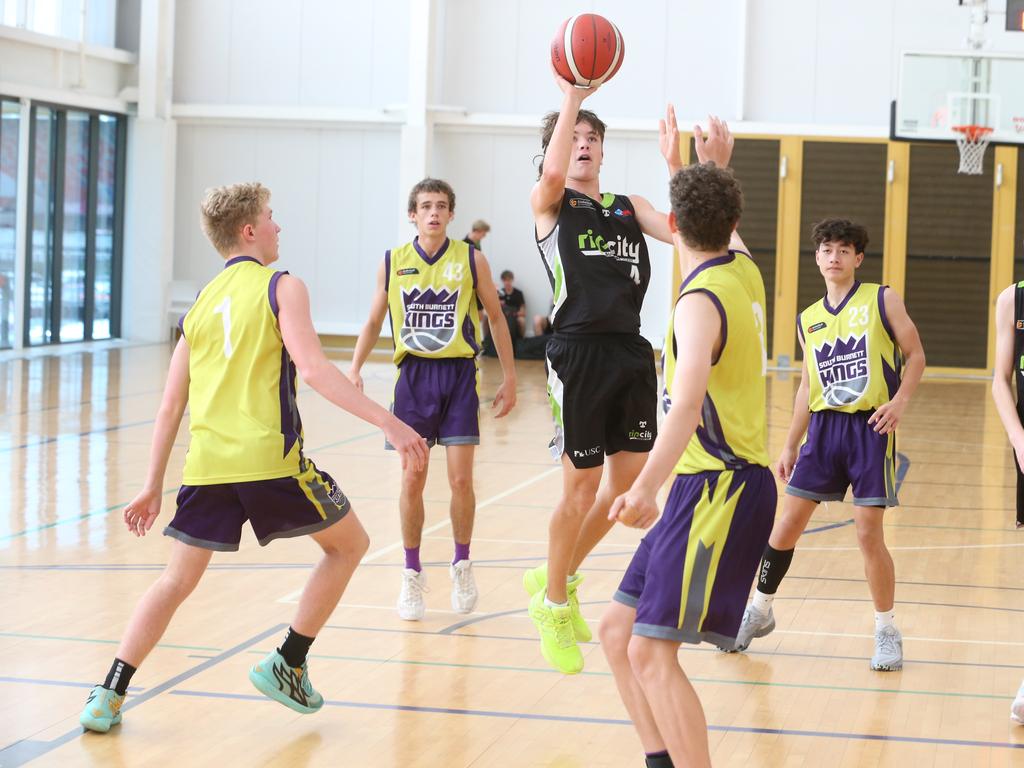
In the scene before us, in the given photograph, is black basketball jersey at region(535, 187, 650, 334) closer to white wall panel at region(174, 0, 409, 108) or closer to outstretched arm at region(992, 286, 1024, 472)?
outstretched arm at region(992, 286, 1024, 472)

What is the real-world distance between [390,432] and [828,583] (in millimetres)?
2986

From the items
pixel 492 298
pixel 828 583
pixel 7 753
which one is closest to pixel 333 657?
pixel 7 753

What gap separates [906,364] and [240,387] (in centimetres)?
226

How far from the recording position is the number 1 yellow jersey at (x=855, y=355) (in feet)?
14.5

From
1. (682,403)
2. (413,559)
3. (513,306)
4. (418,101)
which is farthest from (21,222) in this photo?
(682,403)

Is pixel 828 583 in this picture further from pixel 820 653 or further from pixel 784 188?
pixel 784 188

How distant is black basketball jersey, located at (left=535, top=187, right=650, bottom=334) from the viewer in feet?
13.6

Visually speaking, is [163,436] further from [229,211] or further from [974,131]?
[974,131]

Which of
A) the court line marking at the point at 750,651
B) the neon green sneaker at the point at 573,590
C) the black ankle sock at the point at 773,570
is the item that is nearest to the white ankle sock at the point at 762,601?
the black ankle sock at the point at 773,570

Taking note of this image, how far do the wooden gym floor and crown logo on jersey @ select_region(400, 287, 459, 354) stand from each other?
1.00 metres

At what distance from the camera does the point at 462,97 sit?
1805 cm

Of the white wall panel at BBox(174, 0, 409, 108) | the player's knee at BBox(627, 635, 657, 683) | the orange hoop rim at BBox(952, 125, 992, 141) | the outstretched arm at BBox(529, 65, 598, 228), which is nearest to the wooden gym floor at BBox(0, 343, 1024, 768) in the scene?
the player's knee at BBox(627, 635, 657, 683)

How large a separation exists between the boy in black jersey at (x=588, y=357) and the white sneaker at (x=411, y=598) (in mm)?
766

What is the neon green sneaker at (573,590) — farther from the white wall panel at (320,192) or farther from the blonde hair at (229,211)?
the white wall panel at (320,192)
